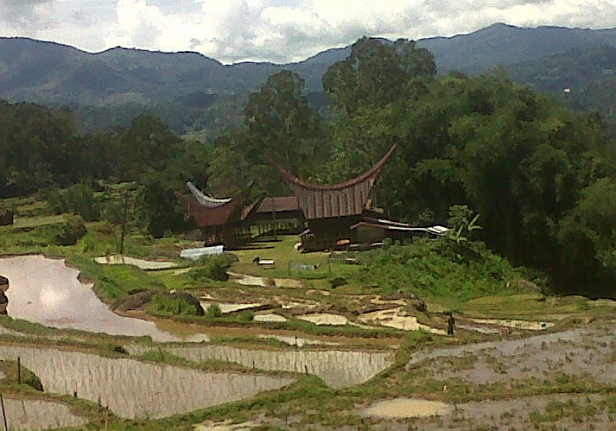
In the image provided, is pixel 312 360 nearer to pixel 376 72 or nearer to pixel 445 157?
pixel 445 157

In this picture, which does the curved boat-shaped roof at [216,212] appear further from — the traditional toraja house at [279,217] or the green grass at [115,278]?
the green grass at [115,278]

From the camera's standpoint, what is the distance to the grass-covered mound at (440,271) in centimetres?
2859

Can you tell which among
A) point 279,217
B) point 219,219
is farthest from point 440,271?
point 279,217

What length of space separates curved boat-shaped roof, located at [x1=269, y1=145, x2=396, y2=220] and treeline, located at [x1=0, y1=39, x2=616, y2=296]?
2.73 metres

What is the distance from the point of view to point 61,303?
1009 inches

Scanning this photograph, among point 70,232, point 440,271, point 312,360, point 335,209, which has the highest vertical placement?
point 335,209

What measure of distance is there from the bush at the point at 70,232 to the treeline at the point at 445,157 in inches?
278

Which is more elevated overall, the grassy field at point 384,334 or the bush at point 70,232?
the bush at point 70,232

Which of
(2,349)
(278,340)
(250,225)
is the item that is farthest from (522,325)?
(250,225)

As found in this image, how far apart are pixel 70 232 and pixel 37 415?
3345cm

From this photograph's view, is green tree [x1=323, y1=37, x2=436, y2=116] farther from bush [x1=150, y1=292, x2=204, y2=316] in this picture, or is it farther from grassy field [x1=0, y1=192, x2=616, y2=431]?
bush [x1=150, y1=292, x2=204, y2=316]

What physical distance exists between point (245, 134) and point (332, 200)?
72.7ft

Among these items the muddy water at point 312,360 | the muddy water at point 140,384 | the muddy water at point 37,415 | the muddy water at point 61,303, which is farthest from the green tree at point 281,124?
the muddy water at point 37,415

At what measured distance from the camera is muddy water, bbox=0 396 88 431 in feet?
42.2
